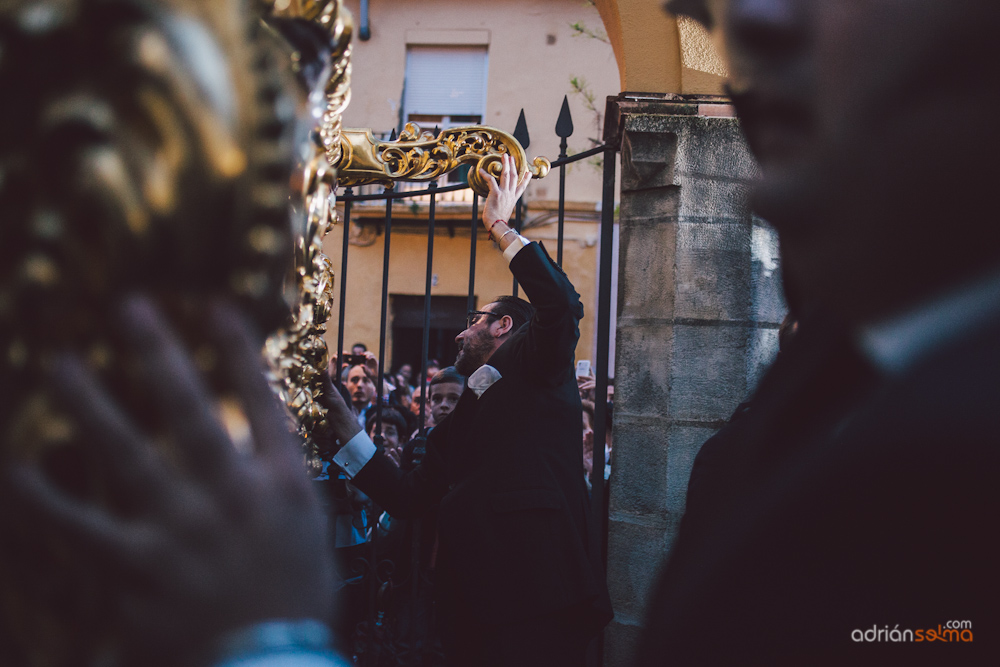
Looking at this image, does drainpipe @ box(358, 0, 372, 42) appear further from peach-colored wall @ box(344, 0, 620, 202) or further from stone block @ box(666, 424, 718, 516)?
stone block @ box(666, 424, 718, 516)

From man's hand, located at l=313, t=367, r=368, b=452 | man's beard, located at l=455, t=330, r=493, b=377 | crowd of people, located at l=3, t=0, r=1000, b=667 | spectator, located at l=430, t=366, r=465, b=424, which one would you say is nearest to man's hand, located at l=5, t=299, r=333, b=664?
crowd of people, located at l=3, t=0, r=1000, b=667

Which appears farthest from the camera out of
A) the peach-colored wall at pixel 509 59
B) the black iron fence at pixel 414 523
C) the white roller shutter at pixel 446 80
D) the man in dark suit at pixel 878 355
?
the white roller shutter at pixel 446 80

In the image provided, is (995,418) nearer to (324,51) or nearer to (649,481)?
(324,51)

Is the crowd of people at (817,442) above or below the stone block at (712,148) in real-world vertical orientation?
below

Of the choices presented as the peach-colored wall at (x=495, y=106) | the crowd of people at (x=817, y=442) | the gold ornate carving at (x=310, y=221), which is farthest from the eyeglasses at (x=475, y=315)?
the peach-colored wall at (x=495, y=106)

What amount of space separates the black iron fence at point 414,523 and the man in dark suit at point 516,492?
0.21 metres

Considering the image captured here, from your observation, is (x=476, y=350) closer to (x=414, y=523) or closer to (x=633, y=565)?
(x=414, y=523)

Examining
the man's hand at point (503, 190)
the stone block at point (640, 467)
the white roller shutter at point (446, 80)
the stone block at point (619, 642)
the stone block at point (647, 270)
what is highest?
the white roller shutter at point (446, 80)

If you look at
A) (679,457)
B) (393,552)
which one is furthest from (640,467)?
(393,552)

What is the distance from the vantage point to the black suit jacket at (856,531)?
590 mm

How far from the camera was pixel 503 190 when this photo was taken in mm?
2674

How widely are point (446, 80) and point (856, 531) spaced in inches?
504

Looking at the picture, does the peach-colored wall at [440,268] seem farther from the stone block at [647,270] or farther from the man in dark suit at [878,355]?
the man in dark suit at [878,355]

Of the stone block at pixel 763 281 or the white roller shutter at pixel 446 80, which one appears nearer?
the stone block at pixel 763 281
